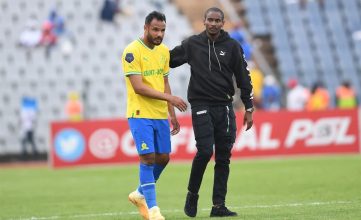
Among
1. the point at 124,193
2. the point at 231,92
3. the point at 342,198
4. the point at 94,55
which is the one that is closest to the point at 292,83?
the point at 94,55

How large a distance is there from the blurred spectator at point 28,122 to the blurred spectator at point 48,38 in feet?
9.28

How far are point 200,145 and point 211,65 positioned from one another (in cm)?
92

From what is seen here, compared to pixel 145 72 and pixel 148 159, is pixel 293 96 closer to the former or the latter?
pixel 145 72

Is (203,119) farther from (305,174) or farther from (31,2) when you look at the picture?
(31,2)

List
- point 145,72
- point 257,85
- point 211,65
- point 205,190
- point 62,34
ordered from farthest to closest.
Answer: point 62,34, point 257,85, point 205,190, point 211,65, point 145,72

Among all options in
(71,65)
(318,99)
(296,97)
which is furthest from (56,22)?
(318,99)

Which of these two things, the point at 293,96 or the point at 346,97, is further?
the point at 346,97

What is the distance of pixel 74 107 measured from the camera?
26500mm

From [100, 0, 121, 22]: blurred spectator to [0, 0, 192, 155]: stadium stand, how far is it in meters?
0.23

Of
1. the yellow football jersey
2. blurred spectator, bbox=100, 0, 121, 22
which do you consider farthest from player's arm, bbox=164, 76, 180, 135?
blurred spectator, bbox=100, 0, 121, 22

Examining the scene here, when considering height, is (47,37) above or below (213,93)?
above

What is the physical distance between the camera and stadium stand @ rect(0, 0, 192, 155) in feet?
87.6

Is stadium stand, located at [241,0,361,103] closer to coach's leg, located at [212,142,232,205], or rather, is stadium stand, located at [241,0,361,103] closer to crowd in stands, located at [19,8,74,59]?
crowd in stands, located at [19,8,74,59]

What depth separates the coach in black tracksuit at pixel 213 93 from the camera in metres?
9.98
